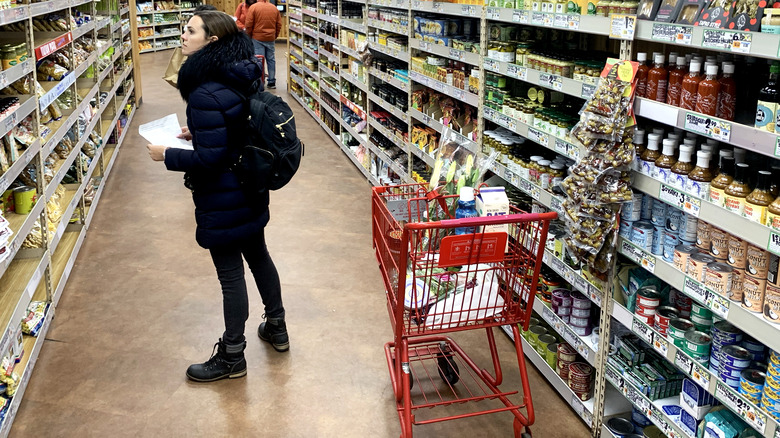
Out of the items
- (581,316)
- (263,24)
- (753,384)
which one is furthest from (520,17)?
(263,24)

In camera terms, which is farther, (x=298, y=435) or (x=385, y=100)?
(x=385, y=100)

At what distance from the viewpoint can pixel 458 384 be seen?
3529 mm

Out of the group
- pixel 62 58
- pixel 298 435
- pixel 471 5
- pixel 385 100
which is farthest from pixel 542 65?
pixel 62 58

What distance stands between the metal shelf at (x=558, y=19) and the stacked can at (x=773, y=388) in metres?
1.32

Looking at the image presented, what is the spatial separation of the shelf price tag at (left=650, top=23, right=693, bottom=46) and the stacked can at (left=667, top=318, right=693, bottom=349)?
3.20 feet

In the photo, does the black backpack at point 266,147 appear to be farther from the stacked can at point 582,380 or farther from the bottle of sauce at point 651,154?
the stacked can at point 582,380

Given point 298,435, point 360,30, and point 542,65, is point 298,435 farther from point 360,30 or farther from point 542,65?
point 360,30

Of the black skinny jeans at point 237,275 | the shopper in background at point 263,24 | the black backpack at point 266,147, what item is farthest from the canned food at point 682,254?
the shopper in background at point 263,24

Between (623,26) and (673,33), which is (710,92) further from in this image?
(623,26)

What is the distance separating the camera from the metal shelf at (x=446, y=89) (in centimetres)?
434

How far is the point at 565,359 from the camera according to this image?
3.39m

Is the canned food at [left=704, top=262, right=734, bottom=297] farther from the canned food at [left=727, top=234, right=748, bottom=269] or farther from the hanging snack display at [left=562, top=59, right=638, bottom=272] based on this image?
the hanging snack display at [left=562, top=59, right=638, bottom=272]

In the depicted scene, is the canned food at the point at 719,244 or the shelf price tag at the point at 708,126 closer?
the shelf price tag at the point at 708,126

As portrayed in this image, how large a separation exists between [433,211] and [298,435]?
1.12m
